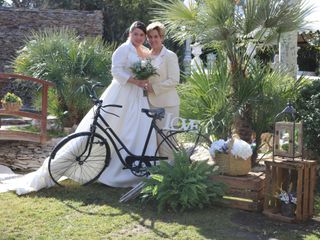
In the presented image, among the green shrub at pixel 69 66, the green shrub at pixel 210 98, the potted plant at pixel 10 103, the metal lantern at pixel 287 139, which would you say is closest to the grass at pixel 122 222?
the metal lantern at pixel 287 139

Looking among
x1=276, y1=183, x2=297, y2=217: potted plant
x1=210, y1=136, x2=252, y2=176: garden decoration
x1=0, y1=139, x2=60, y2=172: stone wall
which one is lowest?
x1=0, y1=139, x2=60, y2=172: stone wall

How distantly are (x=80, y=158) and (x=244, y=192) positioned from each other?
1871mm

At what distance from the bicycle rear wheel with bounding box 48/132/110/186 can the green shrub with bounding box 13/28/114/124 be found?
13.6 ft

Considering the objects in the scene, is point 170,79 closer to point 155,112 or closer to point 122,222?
point 155,112

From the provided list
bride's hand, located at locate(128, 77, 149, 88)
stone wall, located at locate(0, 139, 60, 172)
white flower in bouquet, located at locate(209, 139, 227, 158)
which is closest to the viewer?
white flower in bouquet, located at locate(209, 139, 227, 158)

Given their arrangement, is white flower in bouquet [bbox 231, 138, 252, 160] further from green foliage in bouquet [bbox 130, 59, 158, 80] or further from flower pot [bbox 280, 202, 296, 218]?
green foliage in bouquet [bbox 130, 59, 158, 80]

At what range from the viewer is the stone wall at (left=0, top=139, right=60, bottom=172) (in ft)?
29.9

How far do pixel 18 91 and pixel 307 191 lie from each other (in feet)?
38.9

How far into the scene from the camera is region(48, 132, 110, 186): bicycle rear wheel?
5285 millimetres

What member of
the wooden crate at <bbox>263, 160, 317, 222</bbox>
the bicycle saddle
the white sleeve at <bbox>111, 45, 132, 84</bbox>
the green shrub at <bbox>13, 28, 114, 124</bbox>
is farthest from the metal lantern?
the green shrub at <bbox>13, 28, 114, 124</bbox>

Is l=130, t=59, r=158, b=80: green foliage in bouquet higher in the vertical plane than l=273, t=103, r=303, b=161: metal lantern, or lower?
higher

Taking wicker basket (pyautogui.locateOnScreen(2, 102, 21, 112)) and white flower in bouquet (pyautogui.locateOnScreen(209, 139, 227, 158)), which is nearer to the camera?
white flower in bouquet (pyautogui.locateOnScreen(209, 139, 227, 158))

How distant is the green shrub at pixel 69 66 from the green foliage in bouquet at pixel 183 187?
5.10 meters

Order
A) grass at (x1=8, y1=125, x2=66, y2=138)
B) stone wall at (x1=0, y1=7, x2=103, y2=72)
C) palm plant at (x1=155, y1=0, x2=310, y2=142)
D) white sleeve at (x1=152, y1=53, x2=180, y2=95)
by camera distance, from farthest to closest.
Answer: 1. stone wall at (x1=0, y1=7, x2=103, y2=72)
2. grass at (x1=8, y1=125, x2=66, y2=138)
3. palm plant at (x1=155, y1=0, x2=310, y2=142)
4. white sleeve at (x1=152, y1=53, x2=180, y2=95)
